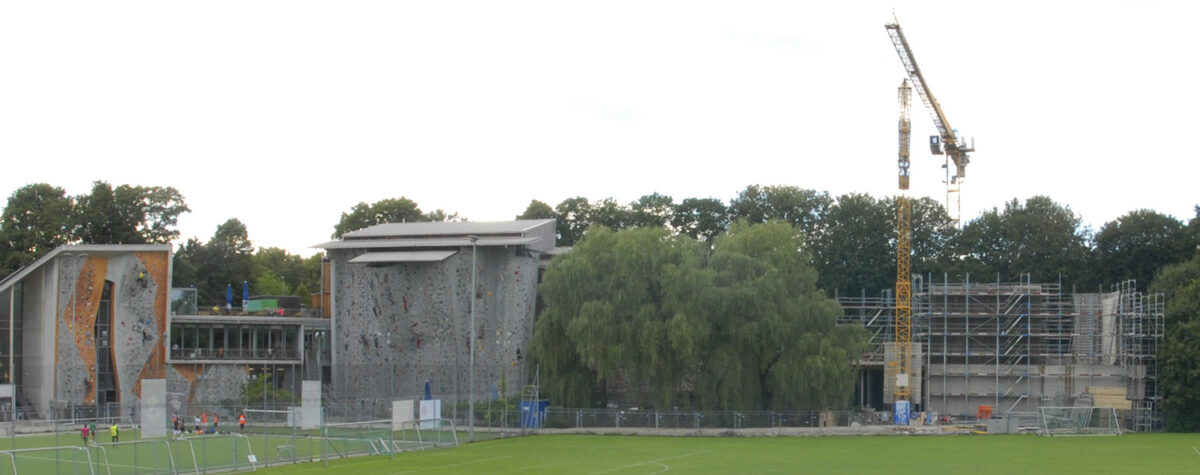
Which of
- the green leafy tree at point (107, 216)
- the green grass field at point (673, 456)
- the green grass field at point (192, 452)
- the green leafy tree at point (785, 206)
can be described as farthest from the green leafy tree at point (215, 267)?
the green grass field at point (192, 452)

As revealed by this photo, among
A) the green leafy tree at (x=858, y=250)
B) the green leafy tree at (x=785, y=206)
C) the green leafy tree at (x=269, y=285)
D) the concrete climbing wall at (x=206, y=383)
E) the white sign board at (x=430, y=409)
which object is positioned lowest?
the concrete climbing wall at (x=206, y=383)

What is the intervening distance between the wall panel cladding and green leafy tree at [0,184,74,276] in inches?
1167

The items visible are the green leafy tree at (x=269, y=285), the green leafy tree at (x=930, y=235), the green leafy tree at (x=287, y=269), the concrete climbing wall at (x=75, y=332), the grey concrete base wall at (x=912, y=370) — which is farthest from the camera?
the green leafy tree at (x=287, y=269)

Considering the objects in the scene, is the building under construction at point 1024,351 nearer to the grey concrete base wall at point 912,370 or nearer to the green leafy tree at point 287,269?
the grey concrete base wall at point 912,370

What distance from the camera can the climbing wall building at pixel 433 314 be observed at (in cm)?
7569

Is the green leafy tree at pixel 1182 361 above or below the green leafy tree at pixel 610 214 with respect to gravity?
below

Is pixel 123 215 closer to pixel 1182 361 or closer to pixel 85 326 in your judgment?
pixel 85 326

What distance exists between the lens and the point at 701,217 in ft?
347

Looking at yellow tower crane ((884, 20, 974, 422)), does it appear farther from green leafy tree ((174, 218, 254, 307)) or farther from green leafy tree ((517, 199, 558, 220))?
green leafy tree ((174, 218, 254, 307))

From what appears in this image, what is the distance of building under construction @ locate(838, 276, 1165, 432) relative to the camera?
236ft

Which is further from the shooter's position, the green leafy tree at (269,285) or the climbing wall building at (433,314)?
the green leafy tree at (269,285)

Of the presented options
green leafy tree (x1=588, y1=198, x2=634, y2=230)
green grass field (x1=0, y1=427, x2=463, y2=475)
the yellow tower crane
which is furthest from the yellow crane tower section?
green grass field (x1=0, y1=427, x2=463, y2=475)

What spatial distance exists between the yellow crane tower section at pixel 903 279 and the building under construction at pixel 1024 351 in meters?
0.63

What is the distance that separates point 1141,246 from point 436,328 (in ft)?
177
